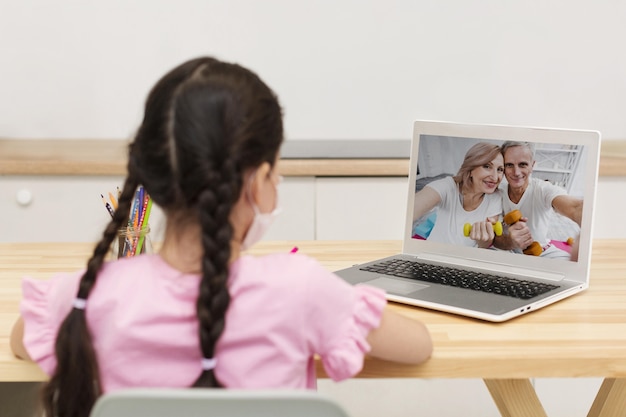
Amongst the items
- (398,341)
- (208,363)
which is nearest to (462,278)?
(398,341)

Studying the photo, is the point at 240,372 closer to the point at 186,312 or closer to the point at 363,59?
the point at 186,312

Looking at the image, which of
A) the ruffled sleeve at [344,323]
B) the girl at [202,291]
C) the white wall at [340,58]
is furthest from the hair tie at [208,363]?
the white wall at [340,58]

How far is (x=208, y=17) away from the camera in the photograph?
251cm

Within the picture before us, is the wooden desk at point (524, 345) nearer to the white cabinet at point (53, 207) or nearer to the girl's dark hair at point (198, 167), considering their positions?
the girl's dark hair at point (198, 167)

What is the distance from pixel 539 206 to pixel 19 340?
83 centimetres

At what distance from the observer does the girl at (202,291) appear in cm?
91

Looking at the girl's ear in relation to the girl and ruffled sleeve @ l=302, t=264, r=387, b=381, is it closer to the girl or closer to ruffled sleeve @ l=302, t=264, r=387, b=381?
the girl

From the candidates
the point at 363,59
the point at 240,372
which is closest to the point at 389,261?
the point at 240,372

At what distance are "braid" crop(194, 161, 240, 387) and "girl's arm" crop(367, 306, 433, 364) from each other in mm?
207

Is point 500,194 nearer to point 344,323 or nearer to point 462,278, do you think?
point 462,278

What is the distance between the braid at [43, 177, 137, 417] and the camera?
3.07ft

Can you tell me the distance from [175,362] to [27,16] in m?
1.91

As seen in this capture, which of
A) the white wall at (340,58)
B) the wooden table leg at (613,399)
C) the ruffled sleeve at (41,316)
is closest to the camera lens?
the ruffled sleeve at (41,316)

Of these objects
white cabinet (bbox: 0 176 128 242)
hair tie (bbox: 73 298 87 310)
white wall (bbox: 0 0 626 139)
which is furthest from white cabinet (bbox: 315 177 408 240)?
hair tie (bbox: 73 298 87 310)
